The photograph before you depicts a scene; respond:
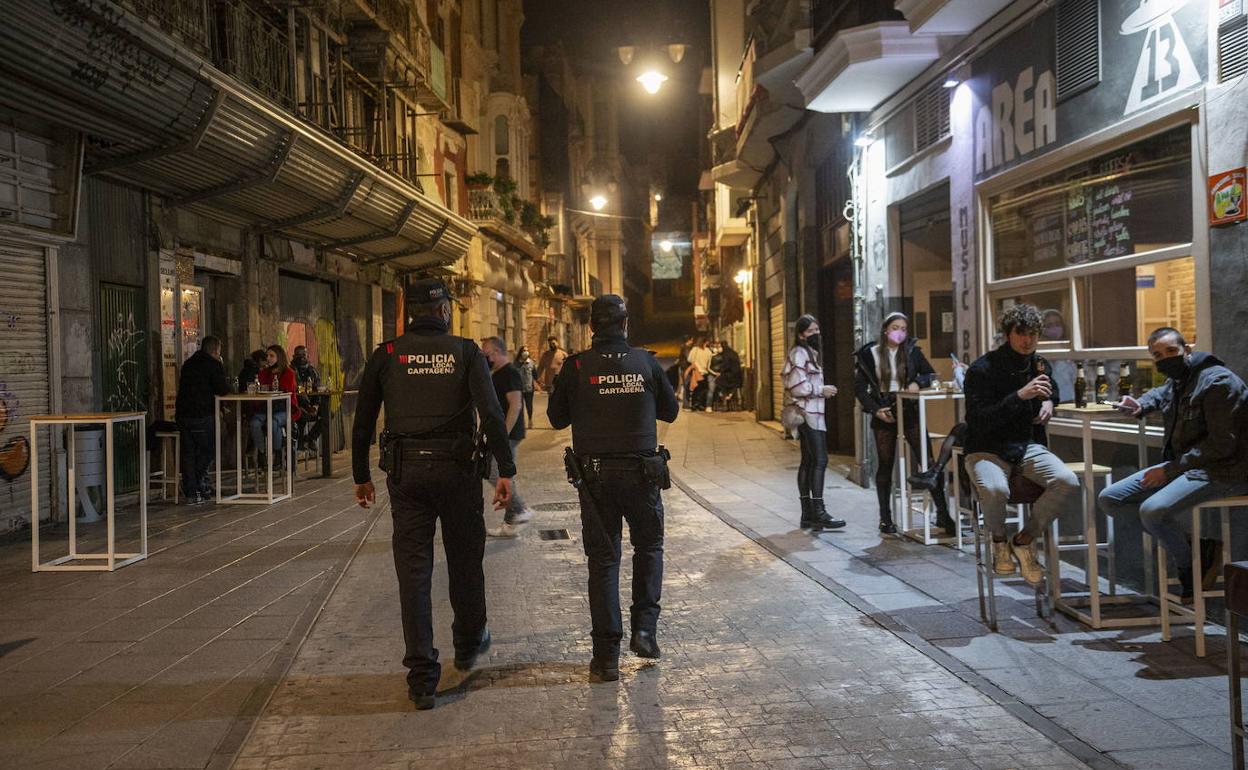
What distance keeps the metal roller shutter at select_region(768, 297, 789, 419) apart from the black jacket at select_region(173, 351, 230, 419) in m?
12.9

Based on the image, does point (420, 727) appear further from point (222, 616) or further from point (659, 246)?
point (659, 246)

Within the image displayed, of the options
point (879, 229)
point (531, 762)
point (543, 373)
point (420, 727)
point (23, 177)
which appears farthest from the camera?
point (543, 373)

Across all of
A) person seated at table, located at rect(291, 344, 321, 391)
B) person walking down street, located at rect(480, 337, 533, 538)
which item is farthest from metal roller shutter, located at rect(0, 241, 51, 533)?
person seated at table, located at rect(291, 344, 321, 391)

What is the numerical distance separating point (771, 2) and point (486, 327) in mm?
17887

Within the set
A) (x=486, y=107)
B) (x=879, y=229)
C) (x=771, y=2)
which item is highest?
(x=486, y=107)

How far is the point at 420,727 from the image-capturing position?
14.7ft

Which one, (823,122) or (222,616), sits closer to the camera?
(222,616)

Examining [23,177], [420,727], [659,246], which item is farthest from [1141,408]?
[659,246]

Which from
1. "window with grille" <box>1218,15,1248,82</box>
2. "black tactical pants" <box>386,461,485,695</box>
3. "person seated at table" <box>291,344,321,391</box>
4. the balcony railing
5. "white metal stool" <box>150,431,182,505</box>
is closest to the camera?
"black tactical pants" <box>386,461,485,695</box>

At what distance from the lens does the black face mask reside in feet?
18.5

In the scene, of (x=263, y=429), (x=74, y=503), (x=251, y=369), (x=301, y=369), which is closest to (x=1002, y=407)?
(x=74, y=503)

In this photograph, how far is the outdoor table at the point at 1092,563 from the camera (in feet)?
19.1

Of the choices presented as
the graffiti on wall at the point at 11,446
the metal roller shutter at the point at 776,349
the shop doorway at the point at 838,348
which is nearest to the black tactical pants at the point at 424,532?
the graffiti on wall at the point at 11,446

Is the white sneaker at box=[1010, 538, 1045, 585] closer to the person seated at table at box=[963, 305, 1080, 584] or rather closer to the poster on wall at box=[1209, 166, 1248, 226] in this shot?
the person seated at table at box=[963, 305, 1080, 584]
